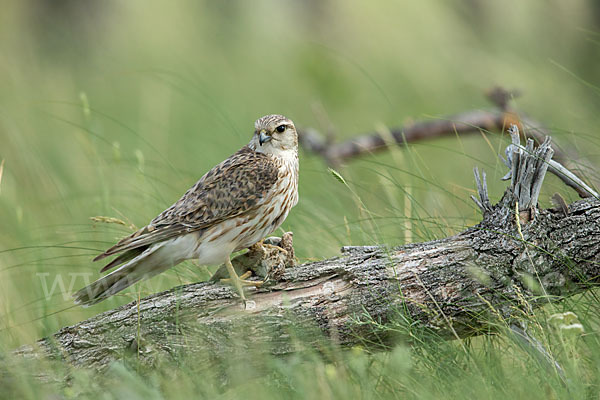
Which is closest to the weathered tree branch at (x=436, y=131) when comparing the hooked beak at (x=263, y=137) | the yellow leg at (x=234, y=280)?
the hooked beak at (x=263, y=137)

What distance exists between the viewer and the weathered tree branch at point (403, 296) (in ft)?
10.5

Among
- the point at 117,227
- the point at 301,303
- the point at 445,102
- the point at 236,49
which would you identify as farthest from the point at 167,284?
the point at 236,49

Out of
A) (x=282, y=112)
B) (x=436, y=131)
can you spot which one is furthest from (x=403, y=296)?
(x=282, y=112)

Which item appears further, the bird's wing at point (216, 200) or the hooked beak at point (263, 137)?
the hooked beak at point (263, 137)

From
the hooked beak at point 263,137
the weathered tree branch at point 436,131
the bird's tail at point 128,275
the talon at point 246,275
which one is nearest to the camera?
the bird's tail at point 128,275

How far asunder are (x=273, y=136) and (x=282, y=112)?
5.35 metres

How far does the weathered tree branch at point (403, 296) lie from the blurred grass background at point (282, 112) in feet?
0.51

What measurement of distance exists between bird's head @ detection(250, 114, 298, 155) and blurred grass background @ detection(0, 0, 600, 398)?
484 mm

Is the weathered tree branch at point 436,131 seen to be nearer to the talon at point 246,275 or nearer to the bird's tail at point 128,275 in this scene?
the talon at point 246,275

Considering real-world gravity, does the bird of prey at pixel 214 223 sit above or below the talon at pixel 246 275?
above

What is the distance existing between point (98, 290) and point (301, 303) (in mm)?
1049

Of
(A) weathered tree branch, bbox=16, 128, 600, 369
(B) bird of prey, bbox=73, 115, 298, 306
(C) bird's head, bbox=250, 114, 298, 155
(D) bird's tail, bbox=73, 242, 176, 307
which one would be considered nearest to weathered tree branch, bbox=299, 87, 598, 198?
(C) bird's head, bbox=250, 114, 298, 155

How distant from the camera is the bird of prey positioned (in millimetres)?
3602

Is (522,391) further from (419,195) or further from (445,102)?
(445,102)
